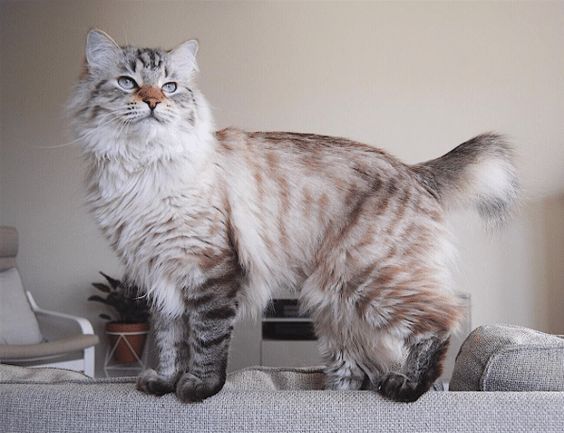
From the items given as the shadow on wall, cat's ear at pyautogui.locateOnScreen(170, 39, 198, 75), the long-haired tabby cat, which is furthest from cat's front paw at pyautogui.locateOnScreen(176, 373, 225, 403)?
the shadow on wall

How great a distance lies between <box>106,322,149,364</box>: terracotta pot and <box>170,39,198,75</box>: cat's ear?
303cm

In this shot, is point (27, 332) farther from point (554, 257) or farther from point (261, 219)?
point (554, 257)

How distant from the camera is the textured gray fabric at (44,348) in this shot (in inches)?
134

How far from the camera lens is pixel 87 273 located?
4750 mm

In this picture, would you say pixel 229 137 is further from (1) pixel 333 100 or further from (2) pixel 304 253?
(1) pixel 333 100

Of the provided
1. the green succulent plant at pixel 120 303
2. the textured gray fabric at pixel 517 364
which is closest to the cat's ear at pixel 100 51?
the textured gray fabric at pixel 517 364

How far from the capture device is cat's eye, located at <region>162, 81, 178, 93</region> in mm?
1564

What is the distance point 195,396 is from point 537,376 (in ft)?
2.00

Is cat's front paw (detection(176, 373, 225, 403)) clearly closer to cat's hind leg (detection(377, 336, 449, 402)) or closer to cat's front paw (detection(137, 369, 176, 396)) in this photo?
cat's front paw (detection(137, 369, 176, 396))

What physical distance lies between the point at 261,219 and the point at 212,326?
0.28 metres

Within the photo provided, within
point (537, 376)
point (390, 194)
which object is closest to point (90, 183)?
point (390, 194)

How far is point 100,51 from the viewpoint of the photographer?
1.57 metres

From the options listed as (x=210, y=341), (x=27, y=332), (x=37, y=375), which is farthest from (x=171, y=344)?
(x=27, y=332)

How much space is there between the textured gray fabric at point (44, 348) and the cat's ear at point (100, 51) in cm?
229
